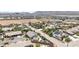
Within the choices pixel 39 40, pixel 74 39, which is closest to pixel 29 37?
pixel 39 40

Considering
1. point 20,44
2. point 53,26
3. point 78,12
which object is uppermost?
point 78,12
